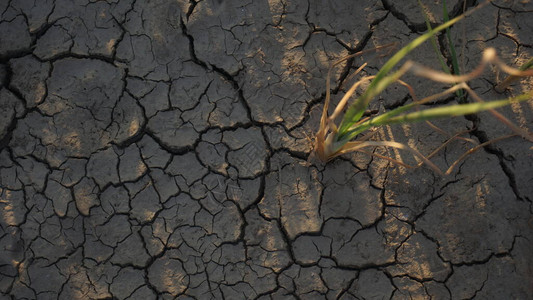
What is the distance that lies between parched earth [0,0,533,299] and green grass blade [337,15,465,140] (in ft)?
1.60

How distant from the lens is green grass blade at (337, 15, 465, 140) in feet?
5.46

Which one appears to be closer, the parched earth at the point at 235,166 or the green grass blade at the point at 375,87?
the green grass blade at the point at 375,87

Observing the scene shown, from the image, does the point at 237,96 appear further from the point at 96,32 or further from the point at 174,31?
the point at 96,32

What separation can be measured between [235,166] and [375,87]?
3.40 ft

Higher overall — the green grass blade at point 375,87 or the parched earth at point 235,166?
the green grass blade at point 375,87

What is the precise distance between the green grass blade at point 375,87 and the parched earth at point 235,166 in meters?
0.49

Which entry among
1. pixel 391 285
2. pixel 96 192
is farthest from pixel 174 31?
pixel 391 285

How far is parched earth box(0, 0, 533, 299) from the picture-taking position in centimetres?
251

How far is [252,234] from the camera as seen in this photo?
2566 mm

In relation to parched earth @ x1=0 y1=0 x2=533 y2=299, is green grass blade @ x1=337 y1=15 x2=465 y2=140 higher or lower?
higher

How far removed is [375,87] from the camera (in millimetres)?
1890

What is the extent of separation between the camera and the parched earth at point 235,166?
2.51 meters

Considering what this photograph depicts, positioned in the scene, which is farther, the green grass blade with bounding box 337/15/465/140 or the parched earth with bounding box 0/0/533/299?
the parched earth with bounding box 0/0/533/299

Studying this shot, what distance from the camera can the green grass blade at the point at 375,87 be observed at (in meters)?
1.66
